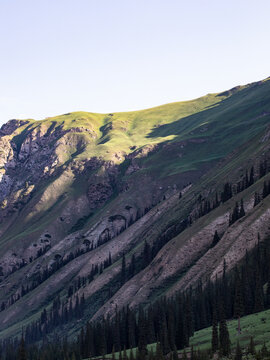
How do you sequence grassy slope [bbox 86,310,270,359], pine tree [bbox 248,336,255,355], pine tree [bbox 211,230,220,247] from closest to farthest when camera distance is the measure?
pine tree [bbox 248,336,255,355] → grassy slope [bbox 86,310,270,359] → pine tree [bbox 211,230,220,247]

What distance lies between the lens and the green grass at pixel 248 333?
268ft

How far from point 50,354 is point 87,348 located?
14169mm

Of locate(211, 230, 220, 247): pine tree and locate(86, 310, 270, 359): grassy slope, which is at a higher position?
locate(211, 230, 220, 247): pine tree

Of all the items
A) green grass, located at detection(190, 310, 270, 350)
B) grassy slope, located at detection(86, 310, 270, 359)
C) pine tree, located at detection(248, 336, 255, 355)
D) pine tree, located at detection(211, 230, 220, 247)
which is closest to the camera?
pine tree, located at detection(248, 336, 255, 355)

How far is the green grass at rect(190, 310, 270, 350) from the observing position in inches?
3214

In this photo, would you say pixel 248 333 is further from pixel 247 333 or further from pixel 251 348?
pixel 251 348

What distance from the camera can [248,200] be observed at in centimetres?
18700

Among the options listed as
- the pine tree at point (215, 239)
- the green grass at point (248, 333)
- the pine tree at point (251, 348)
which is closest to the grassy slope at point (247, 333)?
the green grass at point (248, 333)

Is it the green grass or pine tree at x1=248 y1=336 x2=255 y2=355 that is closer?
pine tree at x1=248 y1=336 x2=255 y2=355

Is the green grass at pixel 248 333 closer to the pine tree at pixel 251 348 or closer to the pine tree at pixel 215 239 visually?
the pine tree at pixel 251 348

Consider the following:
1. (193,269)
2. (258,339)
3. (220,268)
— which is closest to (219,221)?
(193,269)

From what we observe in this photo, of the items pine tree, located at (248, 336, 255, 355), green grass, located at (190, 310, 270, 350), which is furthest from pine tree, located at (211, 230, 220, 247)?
pine tree, located at (248, 336, 255, 355)

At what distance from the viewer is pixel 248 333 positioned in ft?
283

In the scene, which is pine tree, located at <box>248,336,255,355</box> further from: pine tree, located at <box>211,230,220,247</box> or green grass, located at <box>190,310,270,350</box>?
pine tree, located at <box>211,230,220,247</box>
